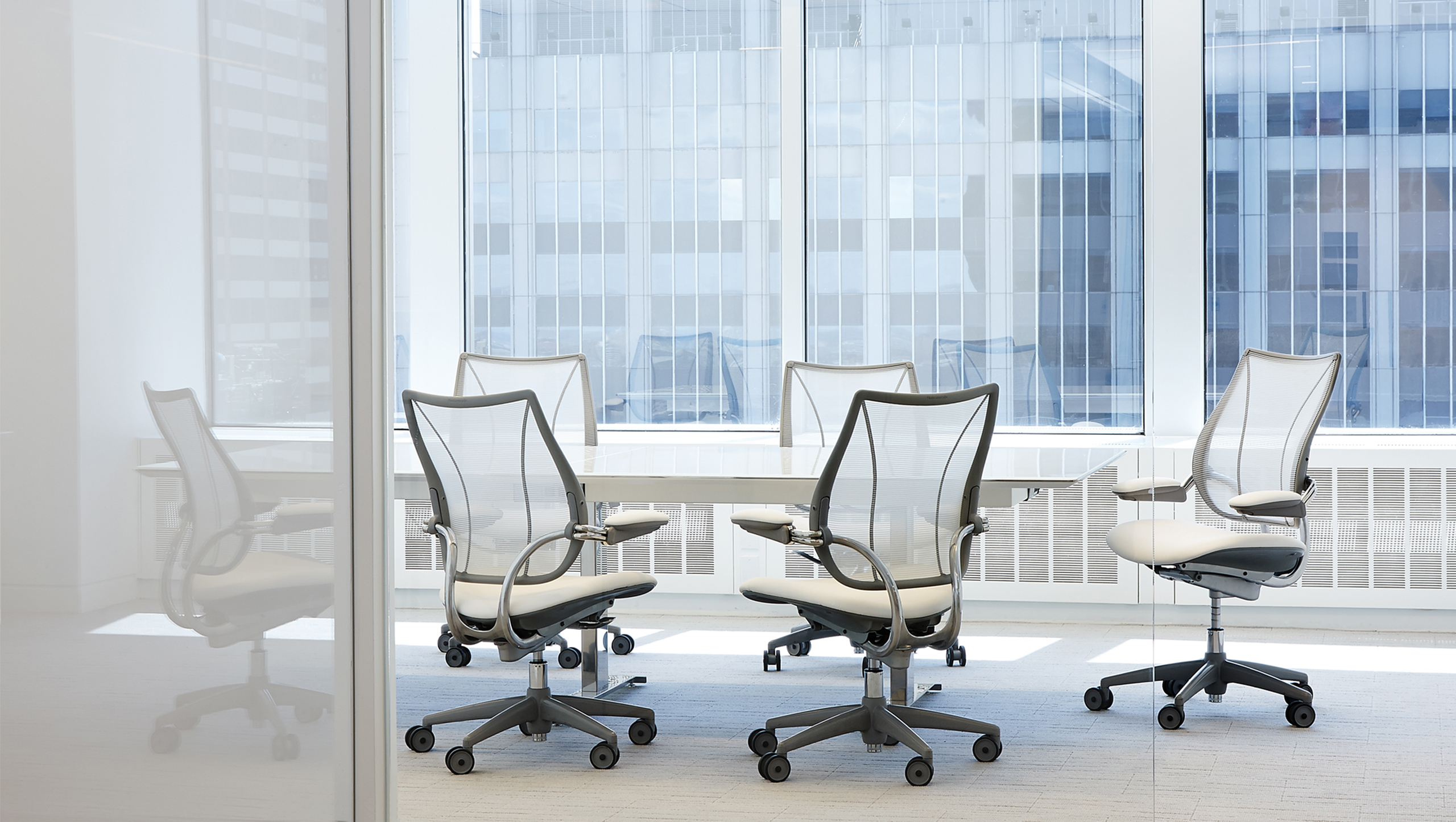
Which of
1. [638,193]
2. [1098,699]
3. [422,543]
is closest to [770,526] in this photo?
[422,543]

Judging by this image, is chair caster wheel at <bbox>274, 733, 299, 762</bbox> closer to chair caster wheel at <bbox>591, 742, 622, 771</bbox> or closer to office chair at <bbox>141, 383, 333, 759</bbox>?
office chair at <bbox>141, 383, 333, 759</bbox>

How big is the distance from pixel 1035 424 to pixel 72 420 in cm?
412

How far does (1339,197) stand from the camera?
4.41 m

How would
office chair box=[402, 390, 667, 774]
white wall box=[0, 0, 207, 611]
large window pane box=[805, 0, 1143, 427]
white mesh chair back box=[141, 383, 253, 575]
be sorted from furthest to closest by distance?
large window pane box=[805, 0, 1143, 427] < office chair box=[402, 390, 667, 774] < white mesh chair back box=[141, 383, 253, 575] < white wall box=[0, 0, 207, 611]

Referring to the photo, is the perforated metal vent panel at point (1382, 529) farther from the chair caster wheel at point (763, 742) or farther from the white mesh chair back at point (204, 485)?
the white mesh chair back at point (204, 485)

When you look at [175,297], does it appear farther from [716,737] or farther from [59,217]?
[716,737]

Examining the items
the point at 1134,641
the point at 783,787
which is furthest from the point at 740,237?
the point at 783,787

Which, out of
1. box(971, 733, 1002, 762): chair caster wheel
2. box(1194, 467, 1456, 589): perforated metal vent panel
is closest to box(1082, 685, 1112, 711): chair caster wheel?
box(971, 733, 1002, 762): chair caster wheel

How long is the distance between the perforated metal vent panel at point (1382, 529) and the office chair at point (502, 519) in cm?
227

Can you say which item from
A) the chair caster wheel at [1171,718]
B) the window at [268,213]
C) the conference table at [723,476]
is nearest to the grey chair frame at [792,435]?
the conference table at [723,476]

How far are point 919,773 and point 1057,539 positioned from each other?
1852 millimetres

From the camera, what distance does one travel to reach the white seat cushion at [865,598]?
8.52 ft

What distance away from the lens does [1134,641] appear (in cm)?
396

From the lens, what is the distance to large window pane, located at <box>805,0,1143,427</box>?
466 centimetres
